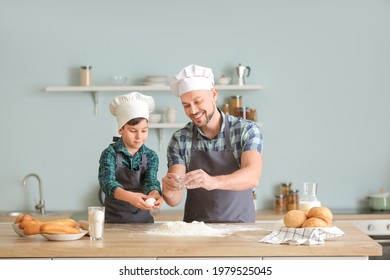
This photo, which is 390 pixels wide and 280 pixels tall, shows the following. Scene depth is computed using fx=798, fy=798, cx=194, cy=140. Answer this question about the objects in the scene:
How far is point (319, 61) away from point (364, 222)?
1.32 m

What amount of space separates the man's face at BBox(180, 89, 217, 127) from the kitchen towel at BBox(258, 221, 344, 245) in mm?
850

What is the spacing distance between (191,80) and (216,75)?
2.31 m

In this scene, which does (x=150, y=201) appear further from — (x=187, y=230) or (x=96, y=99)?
(x=96, y=99)

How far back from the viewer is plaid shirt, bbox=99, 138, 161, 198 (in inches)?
158

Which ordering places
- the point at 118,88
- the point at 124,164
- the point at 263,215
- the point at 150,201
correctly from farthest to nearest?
1. the point at 118,88
2. the point at 263,215
3. the point at 124,164
4. the point at 150,201

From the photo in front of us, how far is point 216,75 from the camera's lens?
20.5ft

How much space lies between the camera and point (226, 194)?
159 inches

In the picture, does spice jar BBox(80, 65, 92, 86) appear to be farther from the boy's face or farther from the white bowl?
the boy's face

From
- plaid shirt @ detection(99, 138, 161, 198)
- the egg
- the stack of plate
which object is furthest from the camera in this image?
the stack of plate

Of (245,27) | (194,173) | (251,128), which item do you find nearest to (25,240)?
(194,173)

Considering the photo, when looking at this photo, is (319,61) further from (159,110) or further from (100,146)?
(100,146)

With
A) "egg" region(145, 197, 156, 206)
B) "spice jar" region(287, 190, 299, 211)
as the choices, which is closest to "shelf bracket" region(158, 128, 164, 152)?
"spice jar" region(287, 190, 299, 211)

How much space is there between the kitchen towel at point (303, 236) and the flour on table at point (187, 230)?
0.92 ft

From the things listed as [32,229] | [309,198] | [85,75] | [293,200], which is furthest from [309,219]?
[85,75]
